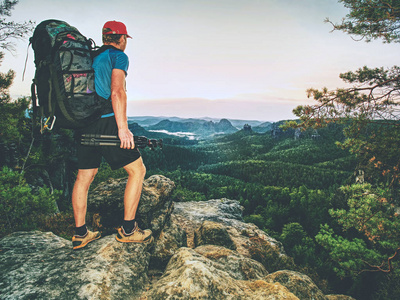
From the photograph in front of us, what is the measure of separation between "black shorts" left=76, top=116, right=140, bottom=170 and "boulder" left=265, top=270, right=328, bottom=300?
4.52 metres

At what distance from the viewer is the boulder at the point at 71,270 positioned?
2.62 meters

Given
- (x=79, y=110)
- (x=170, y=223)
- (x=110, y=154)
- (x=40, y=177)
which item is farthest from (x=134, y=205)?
(x=40, y=177)

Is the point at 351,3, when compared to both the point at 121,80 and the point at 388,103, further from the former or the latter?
the point at 121,80

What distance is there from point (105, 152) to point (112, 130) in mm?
379

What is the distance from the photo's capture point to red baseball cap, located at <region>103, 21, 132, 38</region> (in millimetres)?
3021

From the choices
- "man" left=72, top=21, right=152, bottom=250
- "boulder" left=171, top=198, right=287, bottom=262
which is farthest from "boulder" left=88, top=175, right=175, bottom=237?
"man" left=72, top=21, right=152, bottom=250

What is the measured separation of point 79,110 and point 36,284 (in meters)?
2.53

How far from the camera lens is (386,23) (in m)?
6.68

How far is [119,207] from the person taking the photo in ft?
18.6

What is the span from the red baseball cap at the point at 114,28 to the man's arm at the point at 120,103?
697mm

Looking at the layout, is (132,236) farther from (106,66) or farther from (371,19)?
(371,19)

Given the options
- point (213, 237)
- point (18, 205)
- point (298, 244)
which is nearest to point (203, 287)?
point (213, 237)

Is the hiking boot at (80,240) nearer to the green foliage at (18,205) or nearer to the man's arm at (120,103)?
the man's arm at (120,103)

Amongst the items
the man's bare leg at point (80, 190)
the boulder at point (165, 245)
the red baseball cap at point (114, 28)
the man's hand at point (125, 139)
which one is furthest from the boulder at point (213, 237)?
the red baseball cap at point (114, 28)
